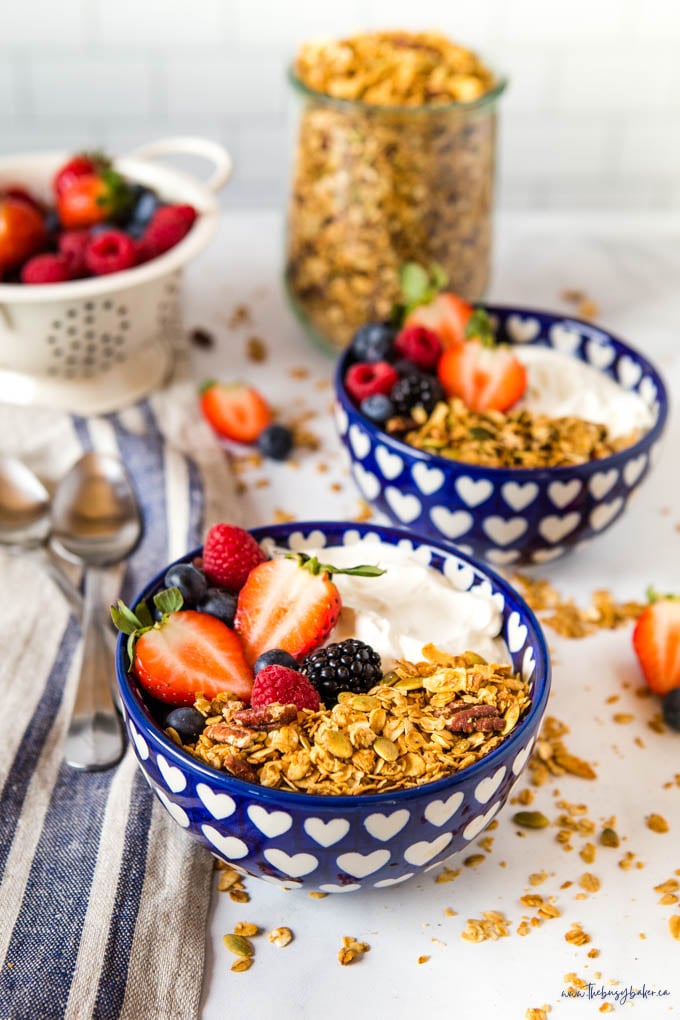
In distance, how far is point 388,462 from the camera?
3.41ft

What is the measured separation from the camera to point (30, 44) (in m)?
1.80

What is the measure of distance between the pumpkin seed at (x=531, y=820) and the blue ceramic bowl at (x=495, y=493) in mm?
254

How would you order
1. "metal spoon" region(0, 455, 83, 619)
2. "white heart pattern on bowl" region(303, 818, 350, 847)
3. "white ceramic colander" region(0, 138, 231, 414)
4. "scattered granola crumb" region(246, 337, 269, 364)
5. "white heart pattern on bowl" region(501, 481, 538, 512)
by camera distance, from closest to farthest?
"white heart pattern on bowl" region(303, 818, 350, 847) → "white heart pattern on bowl" region(501, 481, 538, 512) → "metal spoon" region(0, 455, 83, 619) → "white ceramic colander" region(0, 138, 231, 414) → "scattered granola crumb" region(246, 337, 269, 364)

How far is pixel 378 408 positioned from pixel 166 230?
15.5 inches

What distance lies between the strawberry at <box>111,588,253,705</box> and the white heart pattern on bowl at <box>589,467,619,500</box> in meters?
0.38

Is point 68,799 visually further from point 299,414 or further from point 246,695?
point 299,414

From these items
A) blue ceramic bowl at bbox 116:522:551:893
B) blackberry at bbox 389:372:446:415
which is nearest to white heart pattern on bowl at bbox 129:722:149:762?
blue ceramic bowl at bbox 116:522:551:893

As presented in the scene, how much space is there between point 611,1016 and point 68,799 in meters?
0.41

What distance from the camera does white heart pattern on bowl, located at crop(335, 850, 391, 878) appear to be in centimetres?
68

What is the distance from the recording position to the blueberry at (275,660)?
0.77 m

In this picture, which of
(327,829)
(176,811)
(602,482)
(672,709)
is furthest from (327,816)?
(602,482)

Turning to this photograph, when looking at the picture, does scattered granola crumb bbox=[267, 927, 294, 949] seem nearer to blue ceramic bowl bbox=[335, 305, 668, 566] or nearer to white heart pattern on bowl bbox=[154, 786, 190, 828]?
white heart pattern on bowl bbox=[154, 786, 190, 828]

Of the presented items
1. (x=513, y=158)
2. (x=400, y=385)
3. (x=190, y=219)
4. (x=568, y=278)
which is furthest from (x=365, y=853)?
(x=513, y=158)

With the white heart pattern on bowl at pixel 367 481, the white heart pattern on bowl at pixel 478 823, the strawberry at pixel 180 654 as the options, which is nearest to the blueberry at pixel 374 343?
the white heart pattern on bowl at pixel 367 481
